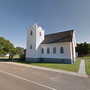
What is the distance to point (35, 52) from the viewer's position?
26391 millimetres

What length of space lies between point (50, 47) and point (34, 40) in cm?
524

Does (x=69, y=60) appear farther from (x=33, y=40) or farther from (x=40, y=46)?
(x=33, y=40)

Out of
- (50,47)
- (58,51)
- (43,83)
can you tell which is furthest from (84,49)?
(43,83)

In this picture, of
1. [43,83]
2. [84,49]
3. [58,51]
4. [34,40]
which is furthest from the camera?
[84,49]

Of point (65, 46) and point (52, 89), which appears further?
point (65, 46)

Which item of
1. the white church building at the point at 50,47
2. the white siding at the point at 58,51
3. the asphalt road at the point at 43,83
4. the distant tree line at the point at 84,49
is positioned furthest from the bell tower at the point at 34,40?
the distant tree line at the point at 84,49

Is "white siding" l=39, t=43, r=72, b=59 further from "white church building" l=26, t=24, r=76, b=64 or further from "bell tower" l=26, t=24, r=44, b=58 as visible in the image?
"bell tower" l=26, t=24, r=44, b=58

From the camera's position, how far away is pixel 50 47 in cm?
2564

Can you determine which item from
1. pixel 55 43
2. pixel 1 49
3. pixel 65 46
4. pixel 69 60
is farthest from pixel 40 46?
pixel 1 49

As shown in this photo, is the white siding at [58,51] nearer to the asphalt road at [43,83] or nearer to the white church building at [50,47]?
the white church building at [50,47]

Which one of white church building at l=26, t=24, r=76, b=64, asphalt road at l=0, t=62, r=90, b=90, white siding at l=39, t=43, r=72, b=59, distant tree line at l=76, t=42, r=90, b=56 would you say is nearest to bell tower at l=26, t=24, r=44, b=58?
white church building at l=26, t=24, r=76, b=64

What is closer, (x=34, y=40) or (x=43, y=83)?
(x=43, y=83)

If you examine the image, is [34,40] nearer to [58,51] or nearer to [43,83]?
[58,51]

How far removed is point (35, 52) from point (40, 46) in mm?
2501
